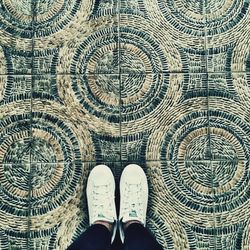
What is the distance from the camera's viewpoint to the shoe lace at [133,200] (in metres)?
1.18

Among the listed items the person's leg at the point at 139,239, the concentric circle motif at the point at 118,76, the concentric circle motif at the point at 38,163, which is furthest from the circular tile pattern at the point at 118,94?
the person's leg at the point at 139,239

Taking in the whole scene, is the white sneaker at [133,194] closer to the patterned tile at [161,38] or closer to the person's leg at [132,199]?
the person's leg at [132,199]

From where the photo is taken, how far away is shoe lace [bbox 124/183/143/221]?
3.89 ft

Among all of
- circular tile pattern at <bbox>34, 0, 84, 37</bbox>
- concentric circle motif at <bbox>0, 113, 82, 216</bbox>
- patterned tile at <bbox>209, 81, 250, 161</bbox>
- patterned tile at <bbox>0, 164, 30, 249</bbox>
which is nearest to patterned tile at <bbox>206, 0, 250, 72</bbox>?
patterned tile at <bbox>209, 81, 250, 161</bbox>

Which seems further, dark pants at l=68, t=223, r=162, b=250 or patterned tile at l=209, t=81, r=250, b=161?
patterned tile at l=209, t=81, r=250, b=161

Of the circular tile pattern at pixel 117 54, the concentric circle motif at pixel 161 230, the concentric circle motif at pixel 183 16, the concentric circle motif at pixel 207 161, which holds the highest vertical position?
the concentric circle motif at pixel 183 16

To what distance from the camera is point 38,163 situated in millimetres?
1206

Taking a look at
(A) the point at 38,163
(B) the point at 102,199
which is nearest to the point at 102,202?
(B) the point at 102,199

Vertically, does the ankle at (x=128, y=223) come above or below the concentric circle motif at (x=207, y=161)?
below

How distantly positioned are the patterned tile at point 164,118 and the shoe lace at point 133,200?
8 cm

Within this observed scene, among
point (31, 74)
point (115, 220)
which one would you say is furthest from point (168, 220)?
point (31, 74)

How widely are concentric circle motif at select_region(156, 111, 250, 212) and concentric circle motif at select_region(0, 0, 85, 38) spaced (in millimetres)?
472

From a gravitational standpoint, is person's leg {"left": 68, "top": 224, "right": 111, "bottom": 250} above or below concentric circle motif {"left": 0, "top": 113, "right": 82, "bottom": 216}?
below

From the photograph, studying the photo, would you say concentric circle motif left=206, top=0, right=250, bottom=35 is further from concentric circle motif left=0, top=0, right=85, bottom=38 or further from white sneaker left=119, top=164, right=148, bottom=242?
white sneaker left=119, top=164, right=148, bottom=242
